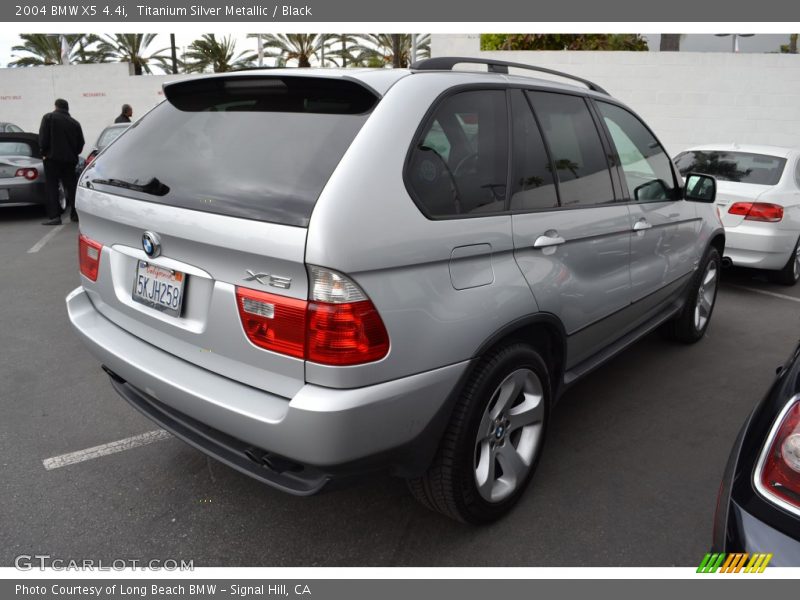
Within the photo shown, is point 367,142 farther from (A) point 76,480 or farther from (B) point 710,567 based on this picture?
(A) point 76,480

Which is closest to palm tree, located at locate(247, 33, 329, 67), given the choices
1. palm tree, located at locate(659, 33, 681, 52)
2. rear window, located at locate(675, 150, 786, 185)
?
palm tree, located at locate(659, 33, 681, 52)

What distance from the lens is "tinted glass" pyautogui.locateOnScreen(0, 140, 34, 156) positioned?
10312 millimetres

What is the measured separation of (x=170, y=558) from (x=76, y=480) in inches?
31.8

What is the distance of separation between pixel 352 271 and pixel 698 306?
3.69m

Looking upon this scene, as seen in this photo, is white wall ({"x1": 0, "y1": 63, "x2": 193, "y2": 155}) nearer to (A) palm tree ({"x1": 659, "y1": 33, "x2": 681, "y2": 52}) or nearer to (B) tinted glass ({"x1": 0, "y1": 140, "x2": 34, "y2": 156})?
(B) tinted glass ({"x1": 0, "y1": 140, "x2": 34, "y2": 156})

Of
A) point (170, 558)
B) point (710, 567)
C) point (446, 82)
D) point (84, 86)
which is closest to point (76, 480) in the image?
point (170, 558)

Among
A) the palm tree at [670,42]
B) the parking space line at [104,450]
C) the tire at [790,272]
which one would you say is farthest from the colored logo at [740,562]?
the palm tree at [670,42]

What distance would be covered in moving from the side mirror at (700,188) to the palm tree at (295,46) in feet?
83.0

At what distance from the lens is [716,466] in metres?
3.03

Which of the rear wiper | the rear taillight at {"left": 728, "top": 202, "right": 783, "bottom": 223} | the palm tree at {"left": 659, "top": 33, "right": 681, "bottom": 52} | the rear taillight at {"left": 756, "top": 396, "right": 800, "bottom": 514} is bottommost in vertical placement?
the rear taillight at {"left": 756, "top": 396, "right": 800, "bottom": 514}

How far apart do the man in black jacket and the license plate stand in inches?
309

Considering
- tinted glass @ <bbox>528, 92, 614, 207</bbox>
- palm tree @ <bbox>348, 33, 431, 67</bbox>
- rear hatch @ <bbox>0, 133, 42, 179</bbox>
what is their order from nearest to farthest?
tinted glass @ <bbox>528, 92, 614, 207</bbox>, rear hatch @ <bbox>0, 133, 42, 179</bbox>, palm tree @ <bbox>348, 33, 431, 67</bbox>

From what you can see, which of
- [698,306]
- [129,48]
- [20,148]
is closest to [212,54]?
[129,48]

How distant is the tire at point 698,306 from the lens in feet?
14.6
